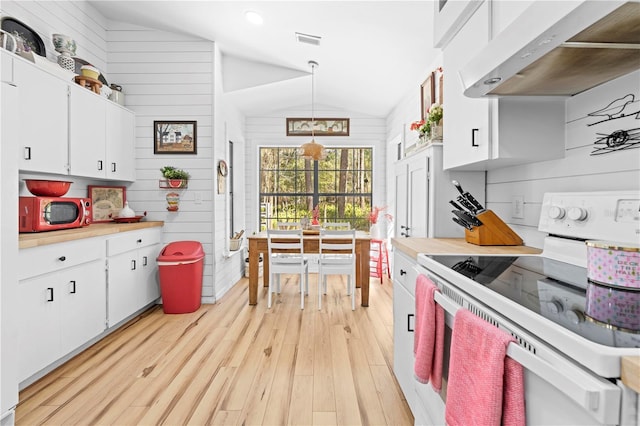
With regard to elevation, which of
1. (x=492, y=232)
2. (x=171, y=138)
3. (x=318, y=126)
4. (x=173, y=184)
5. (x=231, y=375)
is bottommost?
(x=231, y=375)

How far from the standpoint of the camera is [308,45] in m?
3.76

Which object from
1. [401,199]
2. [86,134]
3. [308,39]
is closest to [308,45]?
[308,39]

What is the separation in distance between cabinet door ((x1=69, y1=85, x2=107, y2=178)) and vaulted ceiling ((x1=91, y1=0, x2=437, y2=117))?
116 cm

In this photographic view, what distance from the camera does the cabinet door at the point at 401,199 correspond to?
287cm

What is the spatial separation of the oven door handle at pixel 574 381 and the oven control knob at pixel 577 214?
0.86 meters

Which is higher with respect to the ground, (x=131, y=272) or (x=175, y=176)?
(x=175, y=176)

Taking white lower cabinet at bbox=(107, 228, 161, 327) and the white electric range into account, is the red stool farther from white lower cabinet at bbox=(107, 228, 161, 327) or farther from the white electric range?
the white electric range

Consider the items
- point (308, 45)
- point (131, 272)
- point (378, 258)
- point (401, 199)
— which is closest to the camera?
point (401, 199)

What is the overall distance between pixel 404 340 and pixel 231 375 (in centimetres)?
118

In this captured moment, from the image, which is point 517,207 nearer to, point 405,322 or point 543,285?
point 405,322

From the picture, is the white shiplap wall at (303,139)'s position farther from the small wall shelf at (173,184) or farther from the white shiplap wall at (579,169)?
the white shiplap wall at (579,169)

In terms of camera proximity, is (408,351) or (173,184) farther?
(173,184)

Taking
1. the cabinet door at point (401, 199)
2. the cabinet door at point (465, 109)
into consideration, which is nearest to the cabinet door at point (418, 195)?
the cabinet door at point (401, 199)

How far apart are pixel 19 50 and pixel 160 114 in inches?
59.5
